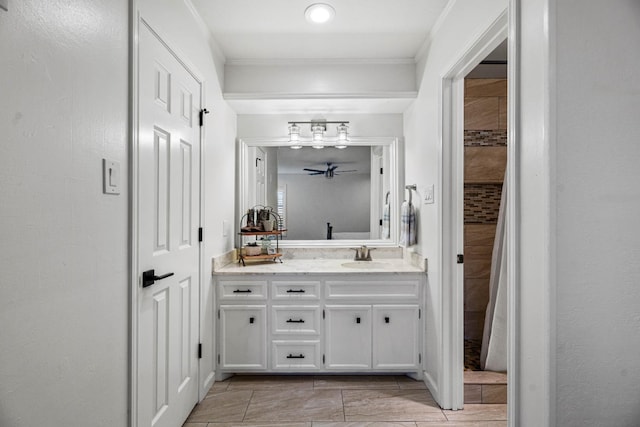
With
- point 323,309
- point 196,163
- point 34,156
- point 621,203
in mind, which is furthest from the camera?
point 323,309

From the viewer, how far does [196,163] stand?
2221mm

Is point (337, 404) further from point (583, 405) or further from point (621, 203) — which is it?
point (621, 203)

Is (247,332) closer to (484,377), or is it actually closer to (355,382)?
(355,382)

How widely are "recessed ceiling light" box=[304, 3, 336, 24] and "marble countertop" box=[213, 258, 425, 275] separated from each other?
1.62 meters

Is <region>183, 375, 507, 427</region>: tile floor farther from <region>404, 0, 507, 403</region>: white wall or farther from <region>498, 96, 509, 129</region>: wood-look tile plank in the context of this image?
<region>498, 96, 509, 129</region>: wood-look tile plank

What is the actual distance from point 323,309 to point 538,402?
151cm

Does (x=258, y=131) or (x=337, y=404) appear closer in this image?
(x=337, y=404)

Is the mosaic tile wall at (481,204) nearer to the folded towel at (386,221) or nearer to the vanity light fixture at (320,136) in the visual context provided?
the folded towel at (386,221)

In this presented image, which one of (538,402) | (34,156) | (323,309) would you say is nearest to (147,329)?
(34,156)

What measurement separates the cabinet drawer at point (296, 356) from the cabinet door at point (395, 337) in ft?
1.38

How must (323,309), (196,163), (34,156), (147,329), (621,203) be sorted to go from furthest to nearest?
(323,309)
(196,163)
(147,329)
(621,203)
(34,156)

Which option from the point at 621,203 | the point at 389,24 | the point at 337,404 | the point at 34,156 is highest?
the point at 389,24

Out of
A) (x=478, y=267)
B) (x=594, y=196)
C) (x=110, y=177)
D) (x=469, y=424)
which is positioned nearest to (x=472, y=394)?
(x=469, y=424)

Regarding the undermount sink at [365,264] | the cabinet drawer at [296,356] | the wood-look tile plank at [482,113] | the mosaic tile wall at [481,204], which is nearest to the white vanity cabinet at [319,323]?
the cabinet drawer at [296,356]
